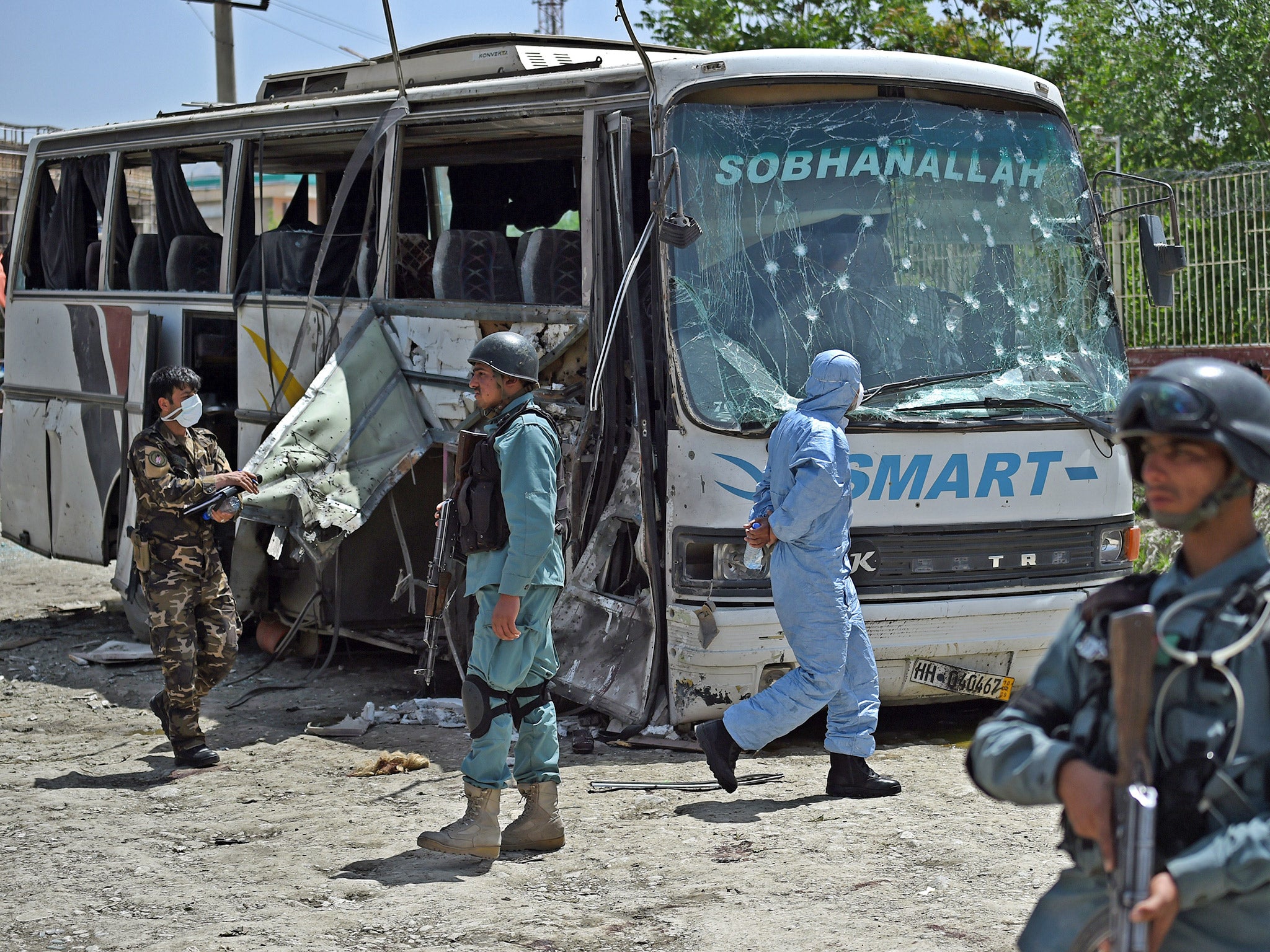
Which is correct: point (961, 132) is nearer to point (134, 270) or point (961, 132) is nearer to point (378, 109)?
point (378, 109)

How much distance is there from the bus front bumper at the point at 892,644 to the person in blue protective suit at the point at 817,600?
0.30 m

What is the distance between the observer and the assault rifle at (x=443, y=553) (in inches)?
207

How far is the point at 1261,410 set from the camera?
208 centimetres

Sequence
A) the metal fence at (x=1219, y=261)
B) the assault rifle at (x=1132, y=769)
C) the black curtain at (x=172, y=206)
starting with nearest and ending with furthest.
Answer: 1. the assault rifle at (x=1132, y=769)
2. the black curtain at (x=172, y=206)
3. the metal fence at (x=1219, y=261)

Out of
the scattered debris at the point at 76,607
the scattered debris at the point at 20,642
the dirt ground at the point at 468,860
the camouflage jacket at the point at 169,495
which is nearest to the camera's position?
the dirt ground at the point at 468,860

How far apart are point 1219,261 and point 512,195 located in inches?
238

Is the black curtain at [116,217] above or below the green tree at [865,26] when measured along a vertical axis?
below

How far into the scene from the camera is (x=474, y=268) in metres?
7.41

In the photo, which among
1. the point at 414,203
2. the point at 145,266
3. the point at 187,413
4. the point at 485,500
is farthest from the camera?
the point at 145,266

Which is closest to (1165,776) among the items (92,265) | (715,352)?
(715,352)

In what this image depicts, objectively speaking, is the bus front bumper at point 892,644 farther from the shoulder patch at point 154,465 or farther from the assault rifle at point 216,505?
the shoulder patch at point 154,465

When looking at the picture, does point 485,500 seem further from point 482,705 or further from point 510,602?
point 482,705

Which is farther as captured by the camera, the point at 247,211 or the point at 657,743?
the point at 247,211

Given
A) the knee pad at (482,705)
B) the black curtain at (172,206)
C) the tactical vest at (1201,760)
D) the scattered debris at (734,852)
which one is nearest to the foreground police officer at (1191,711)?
the tactical vest at (1201,760)
